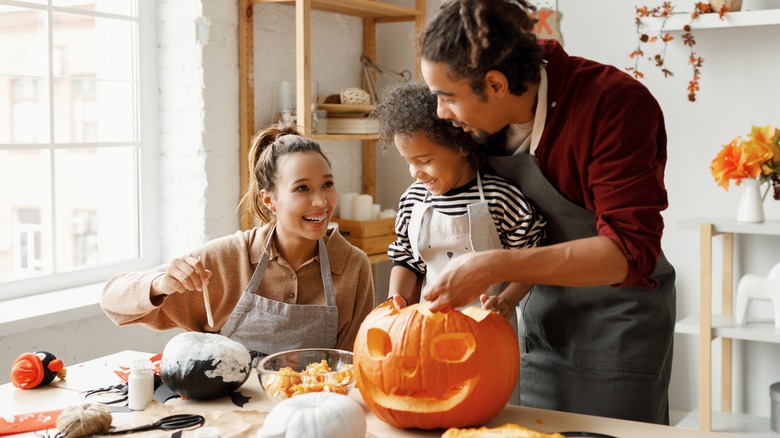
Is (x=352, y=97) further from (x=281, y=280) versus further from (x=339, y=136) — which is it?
(x=281, y=280)

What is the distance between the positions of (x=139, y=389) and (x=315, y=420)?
41 centimetres

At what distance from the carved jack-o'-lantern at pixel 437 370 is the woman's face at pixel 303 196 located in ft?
1.93

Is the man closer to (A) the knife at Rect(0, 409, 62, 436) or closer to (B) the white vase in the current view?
(A) the knife at Rect(0, 409, 62, 436)

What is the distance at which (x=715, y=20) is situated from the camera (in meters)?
2.80

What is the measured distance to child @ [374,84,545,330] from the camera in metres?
1.54

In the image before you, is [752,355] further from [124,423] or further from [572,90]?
[124,423]

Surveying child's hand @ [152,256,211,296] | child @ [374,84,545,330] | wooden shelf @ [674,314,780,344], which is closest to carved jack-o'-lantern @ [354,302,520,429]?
child @ [374,84,545,330]

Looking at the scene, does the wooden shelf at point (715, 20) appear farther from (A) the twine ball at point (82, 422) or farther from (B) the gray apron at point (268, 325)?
(A) the twine ball at point (82, 422)

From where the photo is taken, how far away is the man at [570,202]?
1.28m

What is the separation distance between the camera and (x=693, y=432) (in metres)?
1.25

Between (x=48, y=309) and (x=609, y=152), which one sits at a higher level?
(x=609, y=152)

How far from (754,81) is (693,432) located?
2.04m

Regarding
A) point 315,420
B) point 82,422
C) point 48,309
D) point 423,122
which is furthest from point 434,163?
point 48,309

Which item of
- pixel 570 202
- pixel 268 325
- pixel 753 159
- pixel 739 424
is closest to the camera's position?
pixel 570 202
